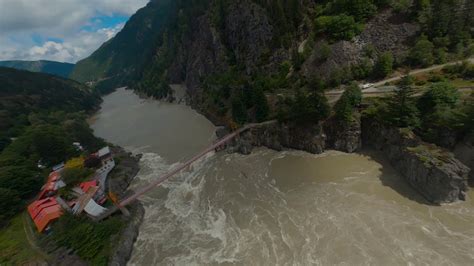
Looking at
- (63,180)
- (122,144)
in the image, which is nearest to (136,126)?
(122,144)

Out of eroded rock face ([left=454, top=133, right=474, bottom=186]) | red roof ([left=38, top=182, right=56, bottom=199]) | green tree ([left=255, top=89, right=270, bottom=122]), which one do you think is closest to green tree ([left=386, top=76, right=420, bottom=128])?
eroded rock face ([left=454, top=133, right=474, bottom=186])

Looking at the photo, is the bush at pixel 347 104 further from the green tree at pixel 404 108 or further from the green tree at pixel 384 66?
the green tree at pixel 384 66

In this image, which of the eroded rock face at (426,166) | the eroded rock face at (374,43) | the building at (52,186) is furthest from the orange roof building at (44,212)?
the eroded rock face at (374,43)

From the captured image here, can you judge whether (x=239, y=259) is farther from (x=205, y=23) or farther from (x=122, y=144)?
(x=205, y=23)

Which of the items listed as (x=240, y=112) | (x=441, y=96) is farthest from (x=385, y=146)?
(x=240, y=112)

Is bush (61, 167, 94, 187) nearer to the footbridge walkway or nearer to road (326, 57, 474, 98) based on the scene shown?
the footbridge walkway

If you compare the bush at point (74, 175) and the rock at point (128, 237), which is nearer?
the rock at point (128, 237)
